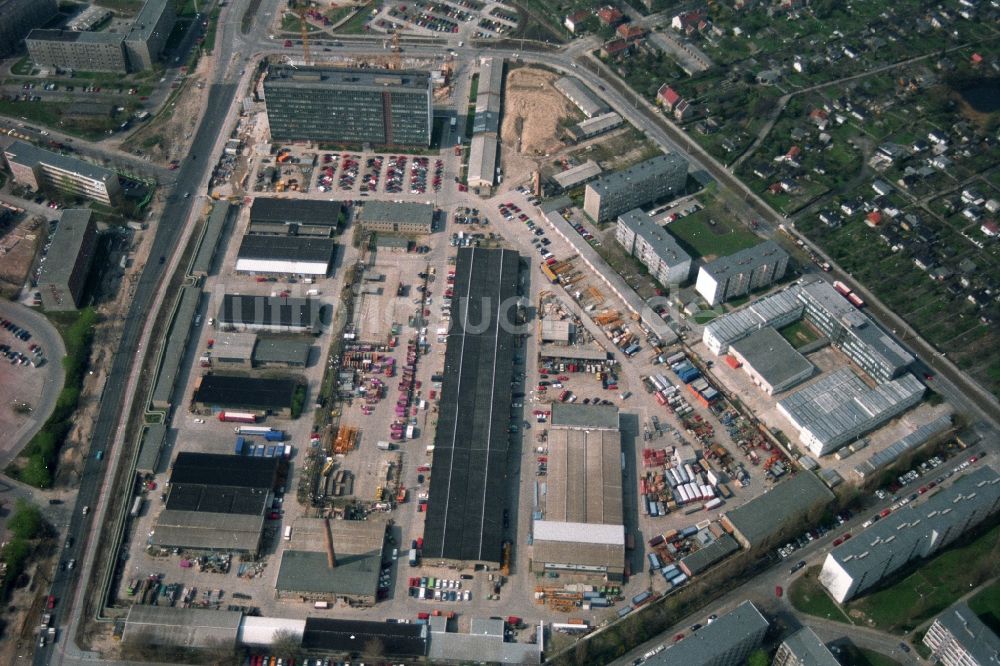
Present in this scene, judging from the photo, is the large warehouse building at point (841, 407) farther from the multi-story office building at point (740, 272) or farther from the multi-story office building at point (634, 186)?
the multi-story office building at point (634, 186)

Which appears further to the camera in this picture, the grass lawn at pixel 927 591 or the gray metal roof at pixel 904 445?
the gray metal roof at pixel 904 445

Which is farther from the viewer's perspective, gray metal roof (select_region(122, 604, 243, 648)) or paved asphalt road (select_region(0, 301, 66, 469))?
paved asphalt road (select_region(0, 301, 66, 469))

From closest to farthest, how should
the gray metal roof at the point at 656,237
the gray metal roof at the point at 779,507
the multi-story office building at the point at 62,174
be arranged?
the gray metal roof at the point at 779,507, the gray metal roof at the point at 656,237, the multi-story office building at the point at 62,174

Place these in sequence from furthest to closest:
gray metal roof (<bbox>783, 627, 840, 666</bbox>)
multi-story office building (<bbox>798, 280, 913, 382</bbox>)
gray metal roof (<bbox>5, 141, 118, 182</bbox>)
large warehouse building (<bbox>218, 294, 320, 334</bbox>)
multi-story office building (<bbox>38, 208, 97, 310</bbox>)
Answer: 1. gray metal roof (<bbox>5, 141, 118, 182</bbox>)
2. multi-story office building (<bbox>38, 208, 97, 310</bbox>)
3. large warehouse building (<bbox>218, 294, 320, 334</bbox>)
4. multi-story office building (<bbox>798, 280, 913, 382</bbox>)
5. gray metal roof (<bbox>783, 627, 840, 666</bbox>)

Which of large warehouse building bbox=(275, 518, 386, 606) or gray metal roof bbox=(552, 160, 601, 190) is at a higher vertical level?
gray metal roof bbox=(552, 160, 601, 190)

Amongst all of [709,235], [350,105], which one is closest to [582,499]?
[709,235]

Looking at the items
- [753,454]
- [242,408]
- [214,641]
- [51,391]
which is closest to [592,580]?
[753,454]

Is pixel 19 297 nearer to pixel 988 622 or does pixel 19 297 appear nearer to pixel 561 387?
pixel 561 387

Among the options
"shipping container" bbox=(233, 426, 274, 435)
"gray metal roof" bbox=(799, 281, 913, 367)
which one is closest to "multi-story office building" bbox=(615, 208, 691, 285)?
"gray metal roof" bbox=(799, 281, 913, 367)

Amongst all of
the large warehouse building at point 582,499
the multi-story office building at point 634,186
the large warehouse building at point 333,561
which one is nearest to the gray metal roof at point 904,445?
the large warehouse building at point 582,499

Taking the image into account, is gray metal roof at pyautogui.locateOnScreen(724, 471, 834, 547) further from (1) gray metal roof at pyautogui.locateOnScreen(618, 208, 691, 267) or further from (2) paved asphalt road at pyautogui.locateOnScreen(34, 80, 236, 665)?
(2) paved asphalt road at pyautogui.locateOnScreen(34, 80, 236, 665)
